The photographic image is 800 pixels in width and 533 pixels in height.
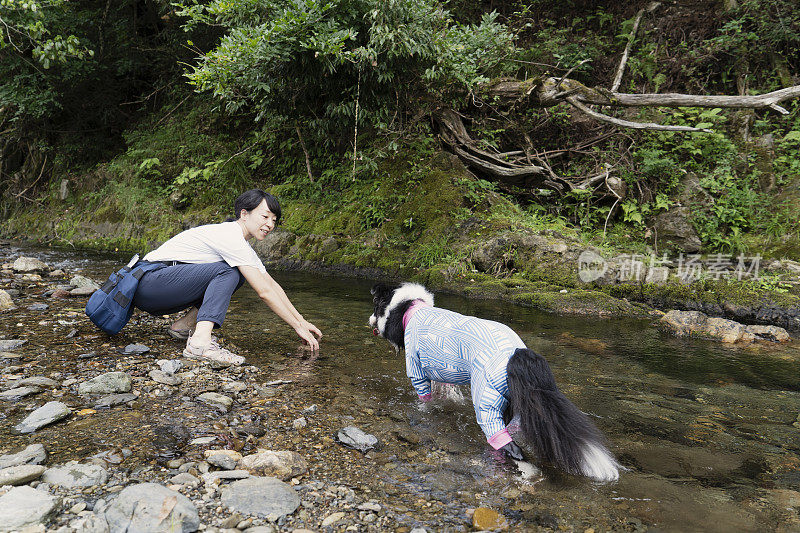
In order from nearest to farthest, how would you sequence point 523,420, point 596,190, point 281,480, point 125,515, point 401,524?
point 125,515 → point 401,524 → point 281,480 → point 523,420 → point 596,190

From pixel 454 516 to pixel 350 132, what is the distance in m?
9.12

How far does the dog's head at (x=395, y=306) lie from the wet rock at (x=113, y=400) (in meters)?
1.72

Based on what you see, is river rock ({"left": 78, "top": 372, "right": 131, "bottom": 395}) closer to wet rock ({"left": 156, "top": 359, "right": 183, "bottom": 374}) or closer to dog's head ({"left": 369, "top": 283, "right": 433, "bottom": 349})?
wet rock ({"left": 156, "top": 359, "right": 183, "bottom": 374})

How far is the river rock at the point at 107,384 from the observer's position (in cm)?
304

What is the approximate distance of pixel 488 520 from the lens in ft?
6.67

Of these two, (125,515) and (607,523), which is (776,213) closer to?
(607,523)

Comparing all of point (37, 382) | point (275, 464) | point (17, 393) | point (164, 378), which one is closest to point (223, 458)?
point (275, 464)

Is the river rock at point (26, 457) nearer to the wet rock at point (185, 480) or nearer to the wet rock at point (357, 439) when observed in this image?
the wet rock at point (185, 480)

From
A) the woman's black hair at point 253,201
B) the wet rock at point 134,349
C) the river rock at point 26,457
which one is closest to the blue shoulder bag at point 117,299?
the wet rock at point 134,349

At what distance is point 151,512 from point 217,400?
1299 millimetres

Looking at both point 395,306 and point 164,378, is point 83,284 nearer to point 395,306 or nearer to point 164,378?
point 164,378

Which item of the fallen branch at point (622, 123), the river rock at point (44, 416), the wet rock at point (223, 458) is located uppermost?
the fallen branch at point (622, 123)

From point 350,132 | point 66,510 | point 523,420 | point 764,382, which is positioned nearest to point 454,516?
point 523,420

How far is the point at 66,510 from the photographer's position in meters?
1.86
